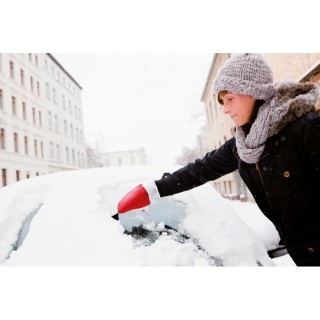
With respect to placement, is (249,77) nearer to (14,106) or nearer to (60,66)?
(14,106)

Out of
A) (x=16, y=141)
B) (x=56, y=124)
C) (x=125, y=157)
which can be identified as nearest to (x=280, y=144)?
(x=16, y=141)

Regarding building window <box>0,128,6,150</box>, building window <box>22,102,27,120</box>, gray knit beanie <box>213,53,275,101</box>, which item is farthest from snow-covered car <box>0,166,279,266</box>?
building window <box>22,102,27,120</box>

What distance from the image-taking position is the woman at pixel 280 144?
1387 mm

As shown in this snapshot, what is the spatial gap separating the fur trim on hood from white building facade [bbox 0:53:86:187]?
15.8 meters

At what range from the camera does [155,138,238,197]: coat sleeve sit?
1885 mm

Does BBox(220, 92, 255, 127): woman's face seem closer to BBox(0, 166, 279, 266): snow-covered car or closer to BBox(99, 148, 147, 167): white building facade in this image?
BBox(0, 166, 279, 266): snow-covered car

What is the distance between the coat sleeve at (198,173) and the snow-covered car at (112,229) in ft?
0.37

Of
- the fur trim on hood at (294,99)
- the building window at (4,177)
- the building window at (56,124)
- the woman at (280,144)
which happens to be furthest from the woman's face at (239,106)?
the building window at (56,124)

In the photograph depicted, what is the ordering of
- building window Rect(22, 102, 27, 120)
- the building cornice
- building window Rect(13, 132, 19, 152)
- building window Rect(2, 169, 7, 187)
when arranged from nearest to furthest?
building window Rect(2, 169, 7, 187) < building window Rect(13, 132, 19, 152) < building window Rect(22, 102, 27, 120) < the building cornice

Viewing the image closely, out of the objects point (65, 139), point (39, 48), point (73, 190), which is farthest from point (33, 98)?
point (73, 190)

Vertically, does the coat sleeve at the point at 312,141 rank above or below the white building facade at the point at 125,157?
below

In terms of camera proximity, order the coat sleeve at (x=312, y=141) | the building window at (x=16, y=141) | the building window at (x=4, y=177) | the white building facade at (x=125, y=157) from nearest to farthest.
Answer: the coat sleeve at (x=312, y=141)
the building window at (x=4, y=177)
the building window at (x=16, y=141)
the white building facade at (x=125, y=157)

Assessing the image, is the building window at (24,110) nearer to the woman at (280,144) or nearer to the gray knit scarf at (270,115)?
the woman at (280,144)

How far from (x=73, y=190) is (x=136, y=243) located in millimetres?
619
